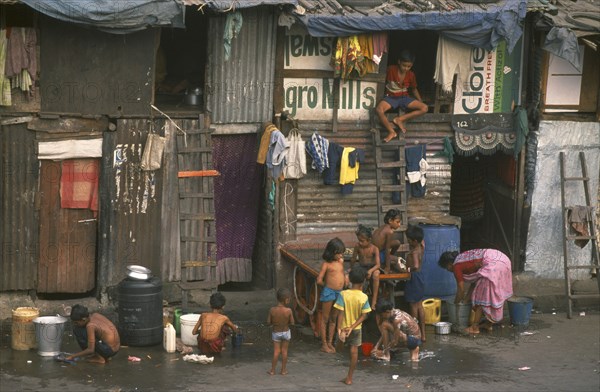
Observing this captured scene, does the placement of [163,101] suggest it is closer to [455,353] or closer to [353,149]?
[353,149]

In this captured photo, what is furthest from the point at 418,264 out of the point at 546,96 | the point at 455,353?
the point at 546,96

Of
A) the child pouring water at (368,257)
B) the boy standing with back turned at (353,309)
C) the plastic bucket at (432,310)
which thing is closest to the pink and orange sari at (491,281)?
the plastic bucket at (432,310)

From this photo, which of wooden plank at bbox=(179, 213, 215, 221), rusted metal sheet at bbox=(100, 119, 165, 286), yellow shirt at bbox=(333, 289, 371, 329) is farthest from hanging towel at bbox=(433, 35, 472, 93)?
rusted metal sheet at bbox=(100, 119, 165, 286)

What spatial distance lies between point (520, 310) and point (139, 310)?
579cm

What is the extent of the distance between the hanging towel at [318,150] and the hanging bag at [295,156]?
4.9 inches

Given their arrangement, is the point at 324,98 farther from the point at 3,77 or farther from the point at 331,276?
the point at 3,77

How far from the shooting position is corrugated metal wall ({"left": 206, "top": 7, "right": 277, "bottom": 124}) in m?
17.6

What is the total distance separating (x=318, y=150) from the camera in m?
18.1

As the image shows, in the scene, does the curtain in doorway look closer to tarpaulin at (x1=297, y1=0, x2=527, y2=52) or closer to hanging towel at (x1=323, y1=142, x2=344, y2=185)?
hanging towel at (x1=323, y1=142, x2=344, y2=185)

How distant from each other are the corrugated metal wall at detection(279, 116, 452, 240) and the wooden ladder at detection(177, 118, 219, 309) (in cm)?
118

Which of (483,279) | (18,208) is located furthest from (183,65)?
(483,279)

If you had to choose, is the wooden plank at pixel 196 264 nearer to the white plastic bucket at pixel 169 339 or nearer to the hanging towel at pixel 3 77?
the white plastic bucket at pixel 169 339

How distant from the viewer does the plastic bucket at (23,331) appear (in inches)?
634

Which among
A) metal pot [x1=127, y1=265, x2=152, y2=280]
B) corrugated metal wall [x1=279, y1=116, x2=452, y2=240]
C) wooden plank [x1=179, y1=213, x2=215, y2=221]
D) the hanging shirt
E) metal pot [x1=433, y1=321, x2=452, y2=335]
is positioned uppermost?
the hanging shirt
